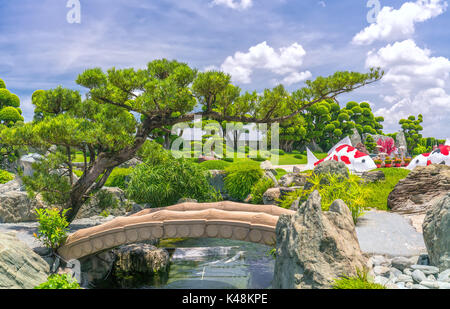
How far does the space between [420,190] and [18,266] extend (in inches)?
376

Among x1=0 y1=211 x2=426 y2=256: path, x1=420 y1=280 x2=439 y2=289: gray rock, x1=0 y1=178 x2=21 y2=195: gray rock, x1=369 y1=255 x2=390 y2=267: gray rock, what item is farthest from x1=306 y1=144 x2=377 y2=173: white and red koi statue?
x1=420 y1=280 x2=439 y2=289: gray rock

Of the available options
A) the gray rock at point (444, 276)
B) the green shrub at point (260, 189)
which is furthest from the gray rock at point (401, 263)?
the green shrub at point (260, 189)

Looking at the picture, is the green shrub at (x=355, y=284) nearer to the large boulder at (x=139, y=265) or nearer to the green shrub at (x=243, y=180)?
the large boulder at (x=139, y=265)

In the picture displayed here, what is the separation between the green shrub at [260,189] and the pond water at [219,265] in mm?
3660

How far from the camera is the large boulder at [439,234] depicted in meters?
4.57

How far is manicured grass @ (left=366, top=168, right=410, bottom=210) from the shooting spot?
10311 millimetres

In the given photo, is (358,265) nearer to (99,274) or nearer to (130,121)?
(99,274)

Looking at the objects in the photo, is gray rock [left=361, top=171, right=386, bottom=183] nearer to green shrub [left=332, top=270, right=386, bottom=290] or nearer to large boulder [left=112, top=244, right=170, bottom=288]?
large boulder [left=112, top=244, right=170, bottom=288]

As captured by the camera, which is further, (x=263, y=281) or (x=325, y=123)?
(x=325, y=123)

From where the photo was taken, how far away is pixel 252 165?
14.9 metres

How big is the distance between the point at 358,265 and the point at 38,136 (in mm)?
7334

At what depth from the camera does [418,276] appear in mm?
4543
